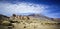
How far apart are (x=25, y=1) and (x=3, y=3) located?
0.43m

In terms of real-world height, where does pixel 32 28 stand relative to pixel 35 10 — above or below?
below

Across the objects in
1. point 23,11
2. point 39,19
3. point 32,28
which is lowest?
point 32,28

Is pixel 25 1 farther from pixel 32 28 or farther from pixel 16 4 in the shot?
pixel 32 28

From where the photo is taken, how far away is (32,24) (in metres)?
2.64

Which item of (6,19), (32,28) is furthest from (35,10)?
(6,19)

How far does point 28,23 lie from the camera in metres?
2.63

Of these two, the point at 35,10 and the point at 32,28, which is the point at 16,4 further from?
the point at 32,28

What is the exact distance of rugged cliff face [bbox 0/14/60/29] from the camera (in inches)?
103

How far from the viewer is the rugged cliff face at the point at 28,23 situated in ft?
8.59

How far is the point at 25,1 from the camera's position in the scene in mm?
2664

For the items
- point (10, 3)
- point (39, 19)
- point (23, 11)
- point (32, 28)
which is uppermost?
point (10, 3)

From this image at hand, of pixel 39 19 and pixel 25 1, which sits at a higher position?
pixel 25 1

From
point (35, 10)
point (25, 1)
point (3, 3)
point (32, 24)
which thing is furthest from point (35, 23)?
point (3, 3)

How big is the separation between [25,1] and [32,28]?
0.54 m
